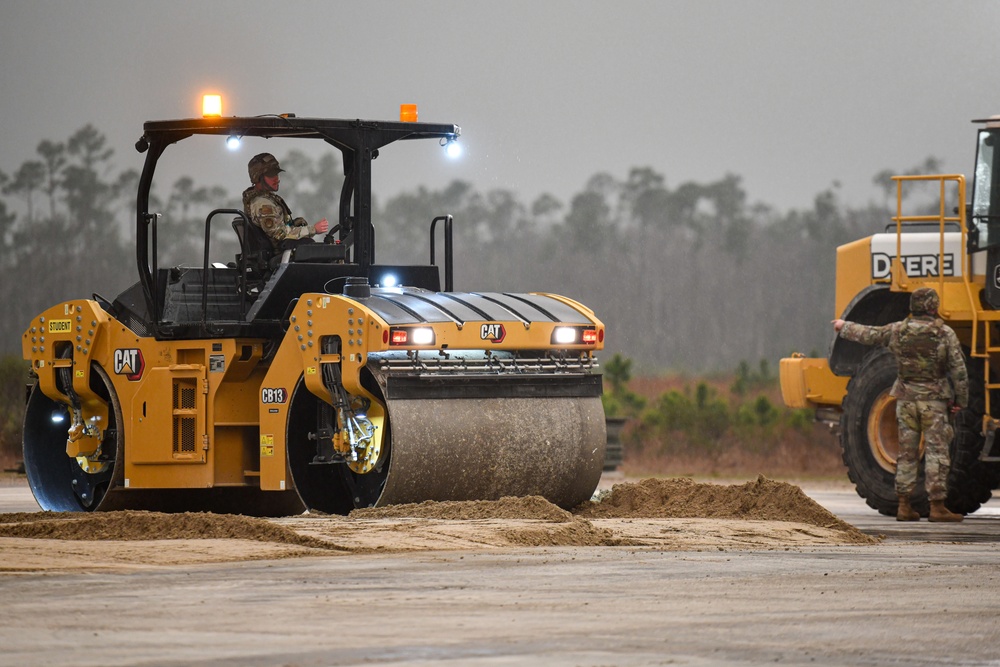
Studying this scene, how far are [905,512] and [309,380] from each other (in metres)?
4.83

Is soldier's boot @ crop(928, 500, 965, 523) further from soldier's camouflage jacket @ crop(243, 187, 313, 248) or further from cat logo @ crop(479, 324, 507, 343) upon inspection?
soldier's camouflage jacket @ crop(243, 187, 313, 248)

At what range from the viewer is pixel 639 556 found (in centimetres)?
1021

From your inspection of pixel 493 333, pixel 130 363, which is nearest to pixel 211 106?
pixel 130 363

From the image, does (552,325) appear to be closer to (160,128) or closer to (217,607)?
(160,128)

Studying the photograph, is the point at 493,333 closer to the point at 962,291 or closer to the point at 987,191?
the point at 962,291

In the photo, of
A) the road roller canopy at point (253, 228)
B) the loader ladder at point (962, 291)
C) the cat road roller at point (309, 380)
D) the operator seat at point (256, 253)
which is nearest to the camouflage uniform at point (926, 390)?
the loader ladder at point (962, 291)

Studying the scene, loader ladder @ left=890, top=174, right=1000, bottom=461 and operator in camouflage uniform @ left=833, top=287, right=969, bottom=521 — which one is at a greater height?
loader ladder @ left=890, top=174, right=1000, bottom=461

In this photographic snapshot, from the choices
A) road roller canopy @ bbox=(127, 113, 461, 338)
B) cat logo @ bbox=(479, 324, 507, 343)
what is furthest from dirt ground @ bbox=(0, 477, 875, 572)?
road roller canopy @ bbox=(127, 113, 461, 338)

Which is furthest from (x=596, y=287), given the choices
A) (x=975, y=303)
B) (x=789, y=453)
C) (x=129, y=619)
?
(x=129, y=619)

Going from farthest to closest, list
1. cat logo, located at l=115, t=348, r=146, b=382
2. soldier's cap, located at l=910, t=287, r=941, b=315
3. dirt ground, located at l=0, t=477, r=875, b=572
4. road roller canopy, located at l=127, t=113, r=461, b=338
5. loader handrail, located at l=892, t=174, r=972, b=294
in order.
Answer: loader handrail, located at l=892, t=174, r=972, b=294
soldier's cap, located at l=910, t=287, r=941, b=315
cat logo, located at l=115, t=348, r=146, b=382
road roller canopy, located at l=127, t=113, r=461, b=338
dirt ground, located at l=0, t=477, r=875, b=572

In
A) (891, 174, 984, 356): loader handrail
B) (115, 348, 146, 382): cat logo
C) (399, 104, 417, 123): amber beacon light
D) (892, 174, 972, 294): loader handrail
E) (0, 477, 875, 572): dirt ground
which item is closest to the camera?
(0, 477, 875, 572): dirt ground

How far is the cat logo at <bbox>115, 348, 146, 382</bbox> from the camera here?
13828 mm

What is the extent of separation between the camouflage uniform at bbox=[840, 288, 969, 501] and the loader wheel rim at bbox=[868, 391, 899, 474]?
0.77 metres

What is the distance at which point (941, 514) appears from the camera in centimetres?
1437
